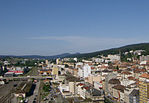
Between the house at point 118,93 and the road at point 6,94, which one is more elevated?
the house at point 118,93

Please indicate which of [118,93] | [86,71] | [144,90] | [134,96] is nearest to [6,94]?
[118,93]

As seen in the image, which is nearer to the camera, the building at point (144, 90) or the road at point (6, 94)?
the building at point (144, 90)

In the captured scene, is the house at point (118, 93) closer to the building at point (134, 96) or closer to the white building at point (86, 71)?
the building at point (134, 96)

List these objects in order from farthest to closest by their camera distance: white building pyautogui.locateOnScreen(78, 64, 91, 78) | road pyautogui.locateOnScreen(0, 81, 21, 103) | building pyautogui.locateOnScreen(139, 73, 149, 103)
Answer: white building pyautogui.locateOnScreen(78, 64, 91, 78) < road pyautogui.locateOnScreen(0, 81, 21, 103) < building pyautogui.locateOnScreen(139, 73, 149, 103)

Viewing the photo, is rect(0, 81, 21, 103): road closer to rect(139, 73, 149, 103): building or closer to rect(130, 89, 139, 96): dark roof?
rect(130, 89, 139, 96): dark roof

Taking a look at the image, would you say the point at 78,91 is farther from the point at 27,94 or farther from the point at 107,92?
the point at 27,94

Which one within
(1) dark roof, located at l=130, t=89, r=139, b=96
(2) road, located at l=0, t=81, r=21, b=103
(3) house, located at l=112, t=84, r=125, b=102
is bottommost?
(2) road, located at l=0, t=81, r=21, b=103

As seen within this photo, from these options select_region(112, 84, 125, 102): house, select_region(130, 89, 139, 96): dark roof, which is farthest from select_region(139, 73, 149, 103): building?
select_region(112, 84, 125, 102): house

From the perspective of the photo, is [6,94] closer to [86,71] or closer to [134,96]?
[86,71]

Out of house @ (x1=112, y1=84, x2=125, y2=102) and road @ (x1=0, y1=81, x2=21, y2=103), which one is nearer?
house @ (x1=112, y1=84, x2=125, y2=102)

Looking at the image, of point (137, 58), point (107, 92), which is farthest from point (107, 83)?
point (137, 58)

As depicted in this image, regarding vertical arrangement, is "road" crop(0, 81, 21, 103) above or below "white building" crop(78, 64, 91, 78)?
below

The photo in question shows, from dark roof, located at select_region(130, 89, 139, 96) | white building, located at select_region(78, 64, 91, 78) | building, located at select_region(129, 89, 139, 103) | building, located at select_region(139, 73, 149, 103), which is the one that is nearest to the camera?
building, located at select_region(139, 73, 149, 103)

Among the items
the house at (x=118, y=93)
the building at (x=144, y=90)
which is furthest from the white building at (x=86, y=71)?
the building at (x=144, y=90)
